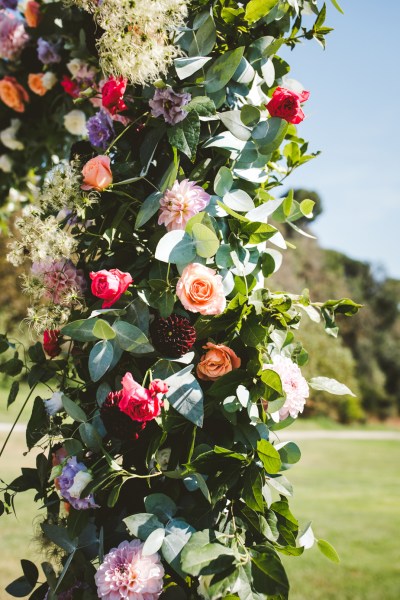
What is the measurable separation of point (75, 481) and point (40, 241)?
0.58 m

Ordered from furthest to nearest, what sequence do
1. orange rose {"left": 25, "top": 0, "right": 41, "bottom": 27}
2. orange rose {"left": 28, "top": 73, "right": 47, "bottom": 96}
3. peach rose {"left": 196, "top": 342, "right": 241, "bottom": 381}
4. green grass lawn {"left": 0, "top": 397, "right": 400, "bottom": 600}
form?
green grass lawn {"left": 0, "top": 397, "right": 400, "bottom": 600}
orange rose {"left": 28, "top": 73, "right": 47, "bottom": 96}
orange rose {"left": 25, "top": 0, "right": 41, "bottom": 27}
peach rose {"left": 196, "top": 342, "right": 241, "bottom": 381}

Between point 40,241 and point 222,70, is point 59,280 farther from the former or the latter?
point 222,70

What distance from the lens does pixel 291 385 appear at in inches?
50.5

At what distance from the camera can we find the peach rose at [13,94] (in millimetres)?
2631

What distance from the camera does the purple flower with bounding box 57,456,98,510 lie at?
115 centimetres

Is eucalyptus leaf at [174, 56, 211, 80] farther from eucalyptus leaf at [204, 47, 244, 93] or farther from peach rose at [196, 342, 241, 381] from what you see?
peach rose at [196, 342, 241, 381]

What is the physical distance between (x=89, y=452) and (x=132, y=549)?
27 cm

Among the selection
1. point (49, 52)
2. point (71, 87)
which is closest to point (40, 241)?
point (71, 87)

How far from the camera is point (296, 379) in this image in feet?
4.23

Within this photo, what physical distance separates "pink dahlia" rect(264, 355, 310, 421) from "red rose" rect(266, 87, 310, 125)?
0.62m

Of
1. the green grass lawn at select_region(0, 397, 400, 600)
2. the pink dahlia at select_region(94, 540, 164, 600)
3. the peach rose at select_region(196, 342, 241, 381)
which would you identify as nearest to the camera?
the pink dahlia at select_region(94, 540, 164, 600)

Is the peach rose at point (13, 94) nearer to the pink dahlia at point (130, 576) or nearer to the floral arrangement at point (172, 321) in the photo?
the floral arrangement at point (172, 321)

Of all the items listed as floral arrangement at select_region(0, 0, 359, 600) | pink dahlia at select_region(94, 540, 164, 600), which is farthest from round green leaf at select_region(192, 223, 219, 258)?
pink dahlia at select_region(94, 540, 164, 600)

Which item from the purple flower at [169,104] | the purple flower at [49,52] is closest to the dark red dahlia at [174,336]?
the purple flower at [169,104]
